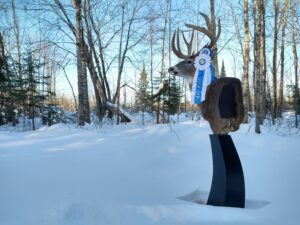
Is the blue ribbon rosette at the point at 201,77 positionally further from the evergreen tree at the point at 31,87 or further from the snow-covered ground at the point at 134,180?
the evergreen tree at the point at 31,87

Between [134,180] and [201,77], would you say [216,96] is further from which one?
[134,180]

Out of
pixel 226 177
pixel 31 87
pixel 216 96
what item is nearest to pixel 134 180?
pixel 226 177

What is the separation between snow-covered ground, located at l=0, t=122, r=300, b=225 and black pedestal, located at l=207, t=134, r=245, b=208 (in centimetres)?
18

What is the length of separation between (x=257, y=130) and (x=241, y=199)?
493 cm

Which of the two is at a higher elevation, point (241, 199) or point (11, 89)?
point (11, 89)

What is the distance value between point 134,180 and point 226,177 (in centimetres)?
103

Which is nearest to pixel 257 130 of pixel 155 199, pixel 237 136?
pixel 237 136

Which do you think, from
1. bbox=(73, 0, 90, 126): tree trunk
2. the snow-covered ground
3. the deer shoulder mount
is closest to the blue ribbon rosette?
the deer shoulder mount

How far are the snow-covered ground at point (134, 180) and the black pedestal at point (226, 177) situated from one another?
183 mm

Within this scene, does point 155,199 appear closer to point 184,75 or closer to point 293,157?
point 184,75

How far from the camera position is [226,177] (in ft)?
9.36

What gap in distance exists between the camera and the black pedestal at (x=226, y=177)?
2.81 m

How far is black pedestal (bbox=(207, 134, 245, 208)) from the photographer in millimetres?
2809

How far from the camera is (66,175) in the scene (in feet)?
10.9
